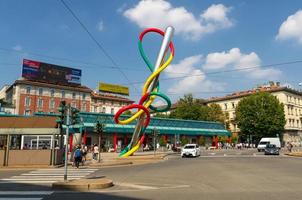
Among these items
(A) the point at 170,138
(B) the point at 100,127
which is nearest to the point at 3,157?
(B) the point at 100,127

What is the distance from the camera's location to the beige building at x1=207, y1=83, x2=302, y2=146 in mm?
95375

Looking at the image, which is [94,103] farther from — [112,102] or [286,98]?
[286,98]

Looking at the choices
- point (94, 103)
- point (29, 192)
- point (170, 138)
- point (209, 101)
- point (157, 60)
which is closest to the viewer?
point (29, 192)

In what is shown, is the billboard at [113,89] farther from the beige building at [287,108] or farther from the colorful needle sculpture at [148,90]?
the colorful needle sculpture at [148,90]

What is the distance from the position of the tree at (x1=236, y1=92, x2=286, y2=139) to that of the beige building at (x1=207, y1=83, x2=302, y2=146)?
35.2 ft

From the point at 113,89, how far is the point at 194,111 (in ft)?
74.2

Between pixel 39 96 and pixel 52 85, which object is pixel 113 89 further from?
pixel 39 96

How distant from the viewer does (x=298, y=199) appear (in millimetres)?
9953

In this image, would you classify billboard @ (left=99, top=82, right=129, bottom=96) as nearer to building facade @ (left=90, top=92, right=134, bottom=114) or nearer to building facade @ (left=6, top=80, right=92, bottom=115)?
building facade @ (left=6, top=80, right=92, bottom=115)

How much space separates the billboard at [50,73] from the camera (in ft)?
265

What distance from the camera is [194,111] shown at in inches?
3585

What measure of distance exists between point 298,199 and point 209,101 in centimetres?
10617

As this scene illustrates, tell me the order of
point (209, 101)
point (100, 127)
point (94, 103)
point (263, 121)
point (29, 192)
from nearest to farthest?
1. point (29, 192)
2. point (100, 127)
3. point (263, 121)
4. point (94, 103)
5. point (209, 101)

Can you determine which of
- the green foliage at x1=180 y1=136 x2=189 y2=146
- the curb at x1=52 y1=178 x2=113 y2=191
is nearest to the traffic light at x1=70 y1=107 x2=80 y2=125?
the curb at x1=52 y1=178 x2=113 y2=191
